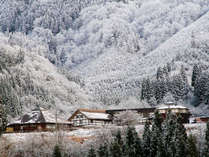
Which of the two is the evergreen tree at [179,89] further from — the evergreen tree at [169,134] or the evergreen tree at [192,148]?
the evergreen tree at [192,148]

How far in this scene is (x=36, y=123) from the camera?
4205 inches

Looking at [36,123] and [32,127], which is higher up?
[36,123]

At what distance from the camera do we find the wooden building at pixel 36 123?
10656 cm

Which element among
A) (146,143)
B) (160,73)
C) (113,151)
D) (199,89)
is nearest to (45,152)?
(113,151)

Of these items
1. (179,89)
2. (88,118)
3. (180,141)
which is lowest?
(180,141)

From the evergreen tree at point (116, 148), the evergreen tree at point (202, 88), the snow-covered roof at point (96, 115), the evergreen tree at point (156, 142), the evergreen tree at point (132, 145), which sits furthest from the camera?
the evergreen tree at point (202, 88)

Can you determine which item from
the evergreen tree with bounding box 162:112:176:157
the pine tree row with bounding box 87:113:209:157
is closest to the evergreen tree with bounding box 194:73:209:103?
the evergreen tree with bounding box 162:112:176:157

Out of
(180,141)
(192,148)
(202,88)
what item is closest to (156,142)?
(180,141)

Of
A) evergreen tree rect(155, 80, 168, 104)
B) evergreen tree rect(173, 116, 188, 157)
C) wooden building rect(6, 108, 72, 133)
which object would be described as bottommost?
evergreen tree rect(173, 116, 188, 157)

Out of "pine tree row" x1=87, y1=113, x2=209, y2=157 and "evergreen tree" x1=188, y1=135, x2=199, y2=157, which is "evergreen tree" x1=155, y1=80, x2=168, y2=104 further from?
"evergreen tree" x1=188, y1=135, x2=199, y2=157

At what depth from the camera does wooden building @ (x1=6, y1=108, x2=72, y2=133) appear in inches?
4195

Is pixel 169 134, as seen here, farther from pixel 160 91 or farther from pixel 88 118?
pixel 160 91

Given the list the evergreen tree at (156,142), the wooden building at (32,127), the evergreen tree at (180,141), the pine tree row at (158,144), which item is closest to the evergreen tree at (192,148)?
the pine tree row at (158,144)

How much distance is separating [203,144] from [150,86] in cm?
8856
